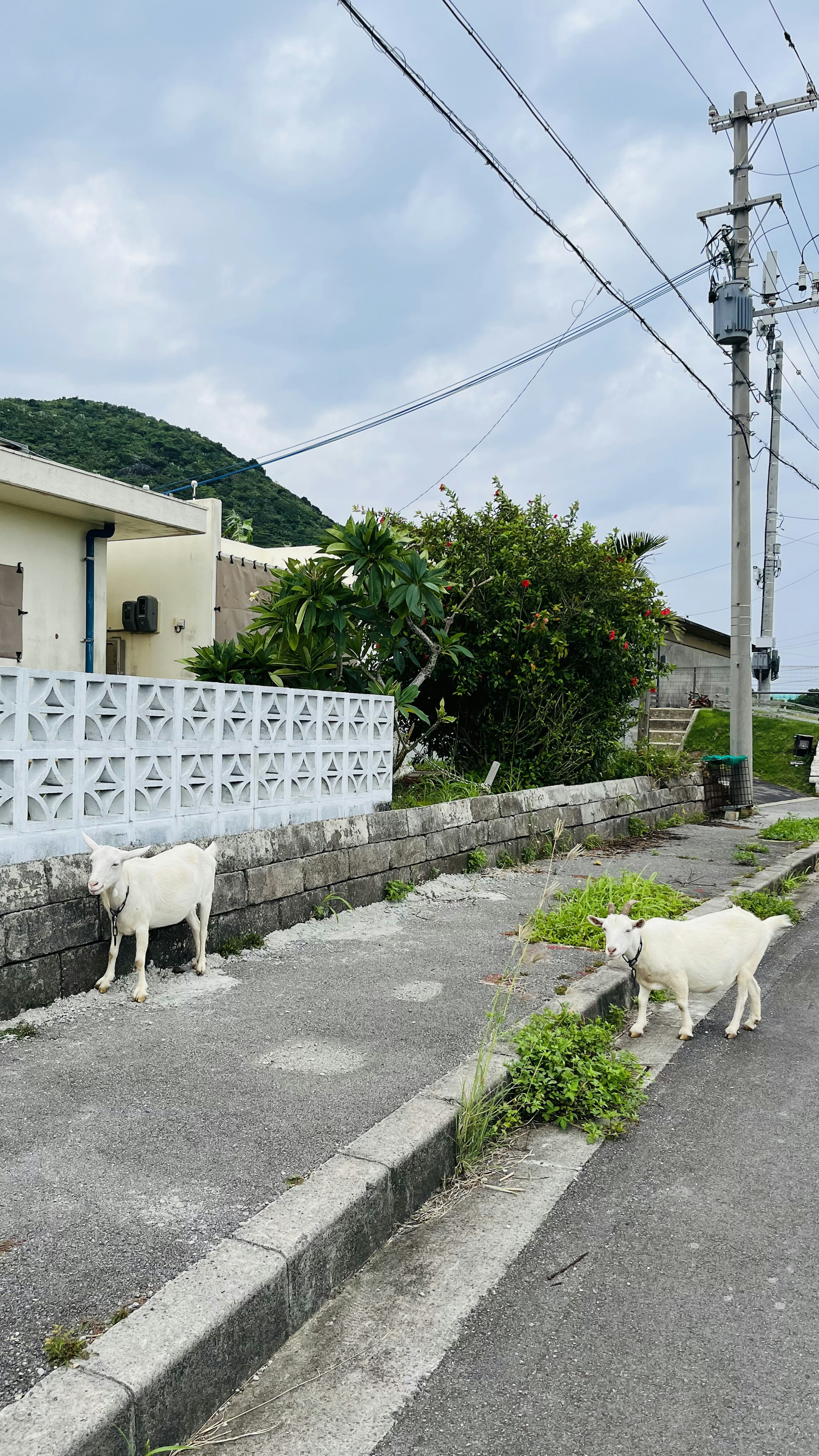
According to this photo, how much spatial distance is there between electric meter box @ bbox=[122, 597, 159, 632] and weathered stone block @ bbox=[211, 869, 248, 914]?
30.8ft

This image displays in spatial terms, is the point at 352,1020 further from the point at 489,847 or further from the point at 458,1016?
the point at 489,847

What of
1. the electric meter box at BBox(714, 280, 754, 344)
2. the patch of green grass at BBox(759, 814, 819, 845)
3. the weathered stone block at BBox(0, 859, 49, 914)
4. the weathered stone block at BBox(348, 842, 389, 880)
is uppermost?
the electric meter box at BBox(714, 280, 754, 344)

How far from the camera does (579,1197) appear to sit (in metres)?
3.23

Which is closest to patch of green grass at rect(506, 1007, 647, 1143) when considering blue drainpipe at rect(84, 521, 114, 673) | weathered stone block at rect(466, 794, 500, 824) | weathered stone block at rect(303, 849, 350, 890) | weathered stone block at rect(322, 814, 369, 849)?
weathered stone block at rect(303, 849, 350, 890)

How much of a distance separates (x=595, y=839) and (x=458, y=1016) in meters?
6.18

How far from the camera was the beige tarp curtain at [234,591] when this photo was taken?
47.4ft

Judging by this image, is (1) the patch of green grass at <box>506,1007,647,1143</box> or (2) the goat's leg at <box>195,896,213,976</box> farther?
(2) the goat's leg at <box>195,896,213,976</box>

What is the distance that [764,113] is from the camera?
14.3 m

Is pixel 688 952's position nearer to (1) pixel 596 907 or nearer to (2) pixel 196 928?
(1) pixel 596 907

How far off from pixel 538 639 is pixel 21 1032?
7624 mm

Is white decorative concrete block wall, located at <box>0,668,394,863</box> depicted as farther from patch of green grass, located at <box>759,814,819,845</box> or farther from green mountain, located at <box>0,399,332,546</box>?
green mountain, located at <box>0,399,332,546</box>

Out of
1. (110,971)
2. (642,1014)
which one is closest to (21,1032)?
(110,971)

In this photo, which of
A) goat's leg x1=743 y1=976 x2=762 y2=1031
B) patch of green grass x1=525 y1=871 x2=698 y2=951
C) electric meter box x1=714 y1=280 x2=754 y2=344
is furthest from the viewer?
electric meter box x1=714 y1=280 x2=754 y2=344

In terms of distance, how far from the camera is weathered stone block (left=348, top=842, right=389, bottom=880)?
6852mm
